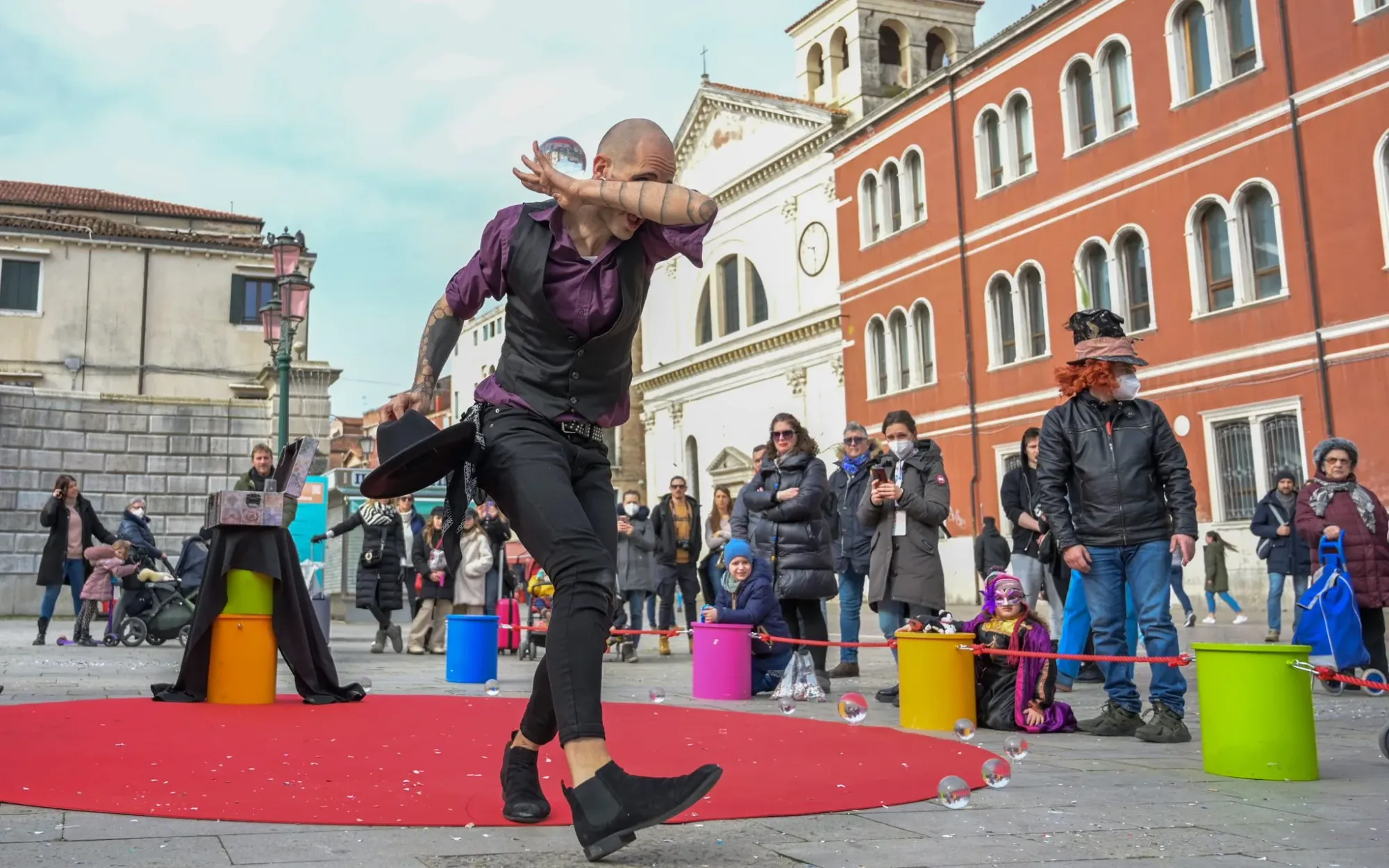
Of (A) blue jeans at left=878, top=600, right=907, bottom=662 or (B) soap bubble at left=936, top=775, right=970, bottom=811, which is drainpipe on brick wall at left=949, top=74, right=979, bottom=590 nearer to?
(A) blue jeans at left=878, top=600, right=907, bottom=662

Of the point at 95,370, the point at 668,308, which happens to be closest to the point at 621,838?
the point at 95,370

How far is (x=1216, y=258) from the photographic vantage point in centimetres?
2377

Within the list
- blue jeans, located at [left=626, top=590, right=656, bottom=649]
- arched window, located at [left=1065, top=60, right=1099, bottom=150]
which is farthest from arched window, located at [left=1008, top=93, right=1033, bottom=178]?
blue jeans, located at [left=626, top=590, right=656, bottom=649]

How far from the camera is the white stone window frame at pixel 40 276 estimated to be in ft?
111

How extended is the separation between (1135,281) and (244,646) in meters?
22.1

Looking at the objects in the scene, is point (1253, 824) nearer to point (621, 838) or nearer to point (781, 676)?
point (621, 838)

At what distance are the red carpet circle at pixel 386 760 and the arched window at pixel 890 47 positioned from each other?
111 feet

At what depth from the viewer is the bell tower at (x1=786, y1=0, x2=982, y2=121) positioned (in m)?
36.4

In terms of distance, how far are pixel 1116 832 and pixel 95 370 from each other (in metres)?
35.9

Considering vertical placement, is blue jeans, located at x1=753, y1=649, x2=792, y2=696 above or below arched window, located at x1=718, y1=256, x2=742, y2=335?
below

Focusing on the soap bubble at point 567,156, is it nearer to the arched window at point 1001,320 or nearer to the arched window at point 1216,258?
the arched window at point 1216,258

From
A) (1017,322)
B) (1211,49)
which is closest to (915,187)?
(1017,322)

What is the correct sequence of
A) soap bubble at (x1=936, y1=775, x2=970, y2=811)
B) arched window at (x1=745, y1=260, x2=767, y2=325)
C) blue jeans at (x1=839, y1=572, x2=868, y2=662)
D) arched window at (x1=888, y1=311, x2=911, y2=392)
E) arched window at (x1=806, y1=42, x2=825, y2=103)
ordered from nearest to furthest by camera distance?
1. soap bubble at (x1=936, y1=775, x2=970, y2=811)
2. blue jeans at (x1=839, y1=572, x2=868, y2=662)
3. arched window at (x1=888, y1=311, x2=911, y2=392)
4. arched window at (x1=806, y1=42, x2=825, y2=103)
5. arched window at (x1=745, y1=260, x2=767, y2=325)

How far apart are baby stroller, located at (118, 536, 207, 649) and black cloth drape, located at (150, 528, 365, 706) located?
23.4ft
